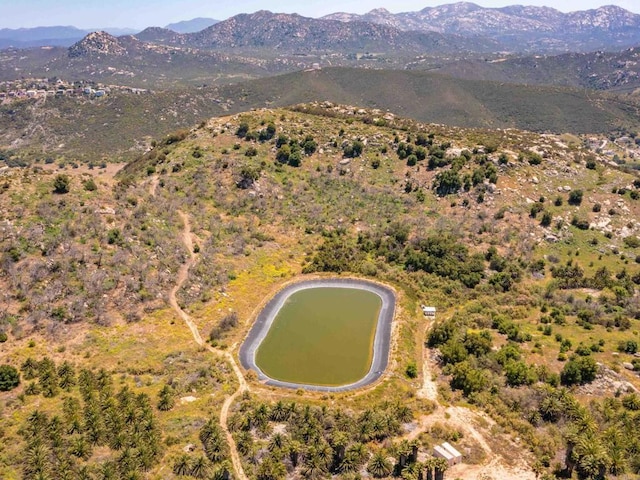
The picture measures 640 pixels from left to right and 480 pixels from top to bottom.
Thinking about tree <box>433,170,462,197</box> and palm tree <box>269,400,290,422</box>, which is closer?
palm tree <box>269,400,290,422</box>

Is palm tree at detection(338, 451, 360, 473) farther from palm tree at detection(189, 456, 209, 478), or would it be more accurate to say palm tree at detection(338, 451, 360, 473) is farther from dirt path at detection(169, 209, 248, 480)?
palm tree at detection(189, 456, 209, 478)

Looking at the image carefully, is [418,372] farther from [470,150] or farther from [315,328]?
[470,150]

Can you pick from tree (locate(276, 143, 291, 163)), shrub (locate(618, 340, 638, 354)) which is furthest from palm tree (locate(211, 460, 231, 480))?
tree (locate(276, 143, 291, 163))

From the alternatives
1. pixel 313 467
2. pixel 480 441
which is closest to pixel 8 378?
pixel 313 467

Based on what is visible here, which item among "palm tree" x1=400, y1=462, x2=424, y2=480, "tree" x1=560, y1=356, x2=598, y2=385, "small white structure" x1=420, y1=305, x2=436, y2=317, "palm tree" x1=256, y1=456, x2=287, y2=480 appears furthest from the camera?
"small white structure" x1=420, y1=305, x2=436, y2=317

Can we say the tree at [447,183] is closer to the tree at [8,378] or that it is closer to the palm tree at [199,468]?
the palm tree at [199,468]

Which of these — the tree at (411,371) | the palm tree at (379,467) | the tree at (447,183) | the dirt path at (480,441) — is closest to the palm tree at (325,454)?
the palm tree at (379,467)

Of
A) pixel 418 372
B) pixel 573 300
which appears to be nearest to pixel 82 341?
pixel 418 372
